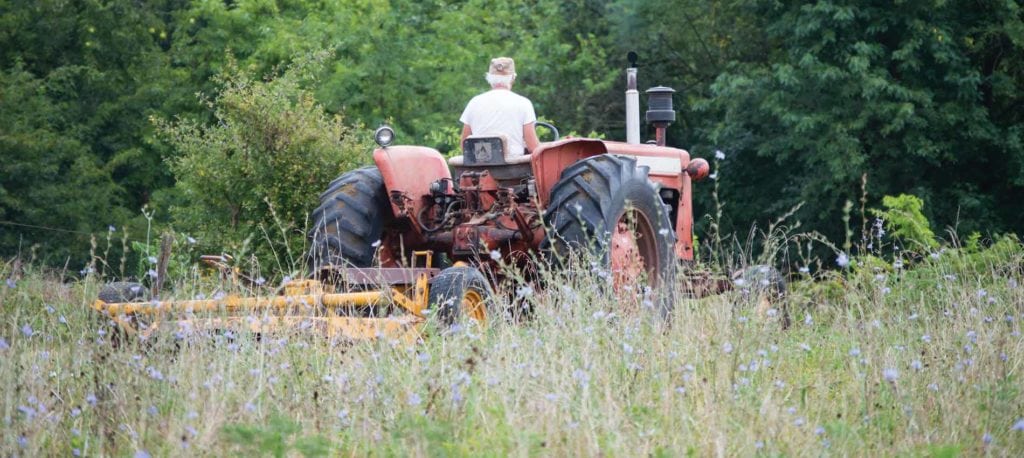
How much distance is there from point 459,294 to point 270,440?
3103 millimetres

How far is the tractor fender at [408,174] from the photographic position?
842cm

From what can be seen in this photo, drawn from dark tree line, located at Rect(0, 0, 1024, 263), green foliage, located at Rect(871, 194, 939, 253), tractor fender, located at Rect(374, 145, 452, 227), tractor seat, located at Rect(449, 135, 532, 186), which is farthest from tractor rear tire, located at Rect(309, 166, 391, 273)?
dark tree line, located at Rect(0, 0, 1024, 263)

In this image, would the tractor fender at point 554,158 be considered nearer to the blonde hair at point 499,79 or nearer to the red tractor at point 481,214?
the red tractor at point 481,214

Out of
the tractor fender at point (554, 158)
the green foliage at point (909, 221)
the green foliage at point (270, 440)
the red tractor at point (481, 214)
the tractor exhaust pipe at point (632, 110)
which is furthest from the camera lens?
the green foliage at point (909, 221)

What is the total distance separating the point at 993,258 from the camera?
32.3 ft

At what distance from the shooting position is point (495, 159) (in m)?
8.47

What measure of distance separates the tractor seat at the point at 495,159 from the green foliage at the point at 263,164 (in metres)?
3.64

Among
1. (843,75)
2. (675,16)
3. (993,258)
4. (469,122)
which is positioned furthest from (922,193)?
(469,122)

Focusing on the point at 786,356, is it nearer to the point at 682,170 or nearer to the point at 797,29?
the point at 682,170

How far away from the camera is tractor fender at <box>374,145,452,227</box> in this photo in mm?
8422

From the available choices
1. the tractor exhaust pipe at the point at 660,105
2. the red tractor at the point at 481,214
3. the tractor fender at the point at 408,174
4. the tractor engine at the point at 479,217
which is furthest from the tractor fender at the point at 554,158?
the tractor exhaust pipe at the point at 660,105

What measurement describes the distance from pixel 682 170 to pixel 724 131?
627 inches

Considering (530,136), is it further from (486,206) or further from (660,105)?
(660,105)

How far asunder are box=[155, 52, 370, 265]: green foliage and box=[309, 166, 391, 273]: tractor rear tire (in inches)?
126
